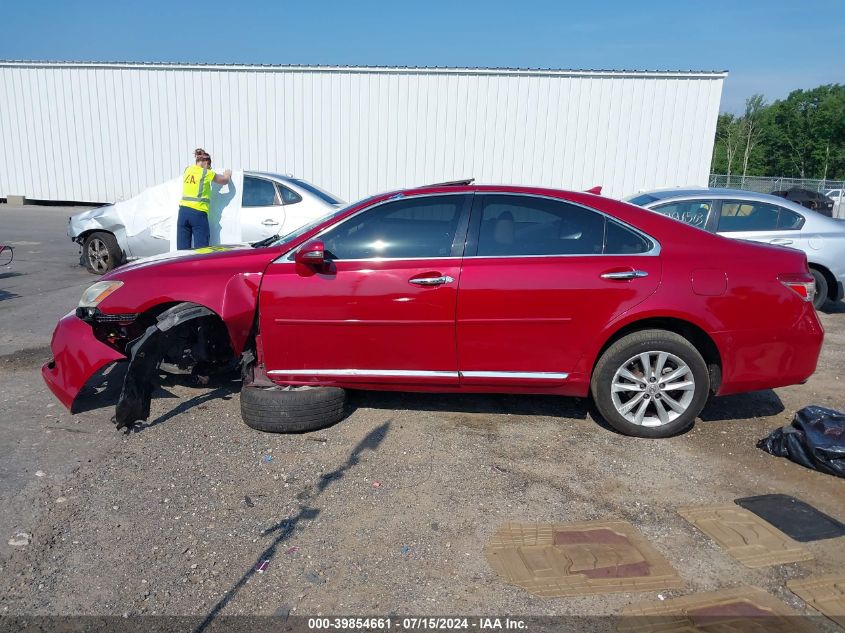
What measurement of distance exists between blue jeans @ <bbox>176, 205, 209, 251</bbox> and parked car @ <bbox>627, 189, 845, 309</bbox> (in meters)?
5.78

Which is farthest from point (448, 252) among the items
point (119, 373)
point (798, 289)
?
point (119, 373)

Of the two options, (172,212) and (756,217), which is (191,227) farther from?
(756,217)

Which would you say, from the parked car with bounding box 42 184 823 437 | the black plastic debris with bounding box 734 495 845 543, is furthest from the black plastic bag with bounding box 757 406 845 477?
the black plastic debris with bounding box 734 495 845 543

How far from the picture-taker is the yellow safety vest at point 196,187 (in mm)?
8789

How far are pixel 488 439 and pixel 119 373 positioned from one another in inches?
126

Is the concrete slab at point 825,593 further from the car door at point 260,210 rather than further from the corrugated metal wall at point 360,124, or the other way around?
the corrugated metal wall at point 360,124

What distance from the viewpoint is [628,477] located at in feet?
12.9

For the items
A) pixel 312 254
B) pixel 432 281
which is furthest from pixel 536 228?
pixel 312 254

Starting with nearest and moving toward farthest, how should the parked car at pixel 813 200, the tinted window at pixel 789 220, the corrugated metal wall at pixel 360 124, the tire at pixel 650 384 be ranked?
the tire at pixel 650 384 < the tinted window at pixel 789 220 < the corrugated metal wall at pixel 360 124 < the parked car at pixel 813 200

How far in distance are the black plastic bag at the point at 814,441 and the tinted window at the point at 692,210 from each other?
390 centimetres

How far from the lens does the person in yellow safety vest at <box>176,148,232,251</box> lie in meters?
8.80

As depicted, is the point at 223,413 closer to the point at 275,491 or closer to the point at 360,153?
the point at 275,491

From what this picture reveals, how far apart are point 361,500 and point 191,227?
6.43m

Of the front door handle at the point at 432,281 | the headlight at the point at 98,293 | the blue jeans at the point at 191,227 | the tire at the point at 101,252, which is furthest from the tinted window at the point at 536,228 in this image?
the tire at the point at 101,252
